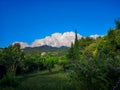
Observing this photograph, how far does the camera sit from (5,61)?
183ft

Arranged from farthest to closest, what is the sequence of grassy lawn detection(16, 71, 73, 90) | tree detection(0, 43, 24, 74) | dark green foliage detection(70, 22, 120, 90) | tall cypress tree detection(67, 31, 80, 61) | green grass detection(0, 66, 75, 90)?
tall cypress tree detection(67, 31, 80, 61) < tree detection(0, 43, 24, 74) < grassy lawn detection(16, 71, 73, 90) < green grass detection(0, 66, 75, 90) < dark green foliage detection(70, 22, 120, 90)

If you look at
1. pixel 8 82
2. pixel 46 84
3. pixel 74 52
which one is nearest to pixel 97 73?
pixel 8 82

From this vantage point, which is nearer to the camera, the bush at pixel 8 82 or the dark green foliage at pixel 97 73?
the dark green foliage at pixel 97 73

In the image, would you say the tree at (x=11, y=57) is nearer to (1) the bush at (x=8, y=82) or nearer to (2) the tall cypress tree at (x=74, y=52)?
(2) the tall cypress tree at (x=74, y=52)

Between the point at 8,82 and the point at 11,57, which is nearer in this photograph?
the point at 8,82

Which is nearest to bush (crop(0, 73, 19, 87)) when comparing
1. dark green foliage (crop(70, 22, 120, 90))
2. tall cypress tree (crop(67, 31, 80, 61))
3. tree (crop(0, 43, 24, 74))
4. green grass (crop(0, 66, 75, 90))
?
green grass (crop(0, 66, 75, 90))

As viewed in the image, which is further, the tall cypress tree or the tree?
the tall cypress tree

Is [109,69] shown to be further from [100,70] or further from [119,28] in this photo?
[119,28]

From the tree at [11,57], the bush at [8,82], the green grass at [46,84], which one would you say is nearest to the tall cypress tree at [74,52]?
the tree at [11,57]

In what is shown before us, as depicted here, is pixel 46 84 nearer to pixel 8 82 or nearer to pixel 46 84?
pixel 46 84

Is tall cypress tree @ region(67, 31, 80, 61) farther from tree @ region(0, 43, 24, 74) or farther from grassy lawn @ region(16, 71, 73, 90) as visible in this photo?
grassy lawn @ region(16, 71, 73, 90)

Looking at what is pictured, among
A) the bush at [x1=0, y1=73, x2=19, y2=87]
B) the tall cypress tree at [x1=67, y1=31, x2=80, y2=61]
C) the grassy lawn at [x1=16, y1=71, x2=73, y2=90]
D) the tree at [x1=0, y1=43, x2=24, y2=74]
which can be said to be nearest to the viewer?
the grassy lawn at [x1=16, y1=71, x2=73, y2=90]

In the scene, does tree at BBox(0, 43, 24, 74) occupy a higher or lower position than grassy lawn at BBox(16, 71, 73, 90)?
higher

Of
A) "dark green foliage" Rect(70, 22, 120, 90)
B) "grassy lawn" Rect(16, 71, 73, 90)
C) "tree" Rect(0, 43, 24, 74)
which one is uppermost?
"tree" Rect(0, 43, 24, 74)
